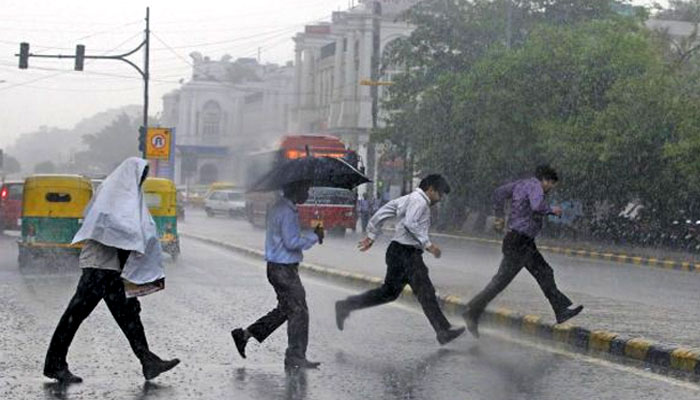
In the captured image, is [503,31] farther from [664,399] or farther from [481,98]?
[664,399]

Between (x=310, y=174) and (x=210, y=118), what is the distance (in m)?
103

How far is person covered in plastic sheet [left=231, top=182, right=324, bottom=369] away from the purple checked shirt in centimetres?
305

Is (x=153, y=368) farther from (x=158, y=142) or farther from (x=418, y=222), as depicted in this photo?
(x=158, y=142)

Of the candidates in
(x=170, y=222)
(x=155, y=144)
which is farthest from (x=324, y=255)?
(x=155, y=144)

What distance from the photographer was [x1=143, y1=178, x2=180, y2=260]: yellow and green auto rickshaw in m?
25.1

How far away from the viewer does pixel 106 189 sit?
357 inches

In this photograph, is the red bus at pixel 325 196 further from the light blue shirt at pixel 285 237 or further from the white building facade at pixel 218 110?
the white building facade at pixel 218 110

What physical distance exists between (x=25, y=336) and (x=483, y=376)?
4627 millimetres

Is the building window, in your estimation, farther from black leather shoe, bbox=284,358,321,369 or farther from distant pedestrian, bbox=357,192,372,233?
black leather shoe, bbox=284,358,321,369

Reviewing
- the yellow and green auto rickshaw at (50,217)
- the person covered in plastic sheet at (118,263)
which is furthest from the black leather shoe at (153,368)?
the yellow and green auto rickshaw at (50,217)

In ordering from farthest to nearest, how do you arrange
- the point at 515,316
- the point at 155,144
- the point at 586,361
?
the point at 155,144
the point at 515,316
the point at 586,361

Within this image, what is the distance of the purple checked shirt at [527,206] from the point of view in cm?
1254

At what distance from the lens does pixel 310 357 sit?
10953 millimetres

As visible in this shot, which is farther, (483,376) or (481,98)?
(481,98)
